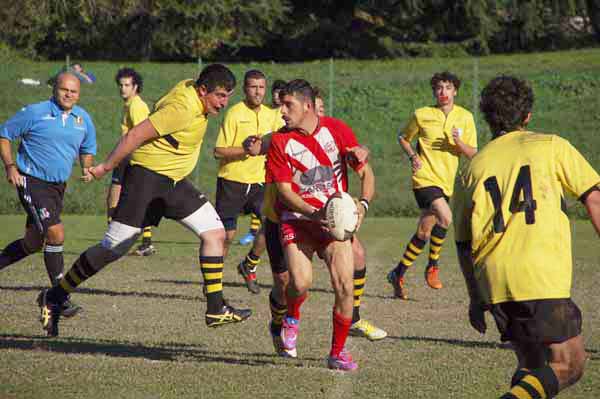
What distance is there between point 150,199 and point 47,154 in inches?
62.8

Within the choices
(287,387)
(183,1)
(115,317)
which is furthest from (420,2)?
(287,387)

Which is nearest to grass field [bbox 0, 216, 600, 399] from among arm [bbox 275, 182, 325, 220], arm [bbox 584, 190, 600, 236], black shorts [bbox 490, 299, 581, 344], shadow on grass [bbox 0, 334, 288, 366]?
shadow on grass [bbox 0, 334, 288, 366]

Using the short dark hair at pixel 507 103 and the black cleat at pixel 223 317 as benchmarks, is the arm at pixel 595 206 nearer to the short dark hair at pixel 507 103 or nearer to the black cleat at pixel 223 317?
the short dark hair at pixel 507 103

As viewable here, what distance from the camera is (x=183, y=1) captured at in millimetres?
34969

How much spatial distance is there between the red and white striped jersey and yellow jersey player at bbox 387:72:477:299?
3937 millimetres

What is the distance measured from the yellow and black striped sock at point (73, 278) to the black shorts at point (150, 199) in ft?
1.34

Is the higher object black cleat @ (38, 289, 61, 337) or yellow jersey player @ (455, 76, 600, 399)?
yellow jersey player @ (455, 76, 600, 399)

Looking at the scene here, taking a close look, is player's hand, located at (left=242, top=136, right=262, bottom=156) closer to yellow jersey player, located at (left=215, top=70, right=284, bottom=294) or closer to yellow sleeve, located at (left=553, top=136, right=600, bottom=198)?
yellow sleeve, located at (left=553, top=136, right=600, bottom=198)

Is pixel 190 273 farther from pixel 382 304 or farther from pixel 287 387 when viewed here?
pixel 287 387

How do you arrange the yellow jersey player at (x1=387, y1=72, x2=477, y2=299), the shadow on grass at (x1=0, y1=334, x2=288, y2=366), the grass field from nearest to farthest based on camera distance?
the grass field, the shadow on grass at (x1=0, y1=334, x2=288, y2=366), the yellow jersey player at (x1=387, y1=72, x2=477, y2=299)

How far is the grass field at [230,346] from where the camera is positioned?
21.3 ft

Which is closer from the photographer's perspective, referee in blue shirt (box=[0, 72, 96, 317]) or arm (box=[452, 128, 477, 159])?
referee in blue shirt (box=[0, 72, 96, 317])

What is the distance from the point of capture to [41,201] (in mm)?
9016

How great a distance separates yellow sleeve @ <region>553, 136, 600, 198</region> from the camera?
194 inches
